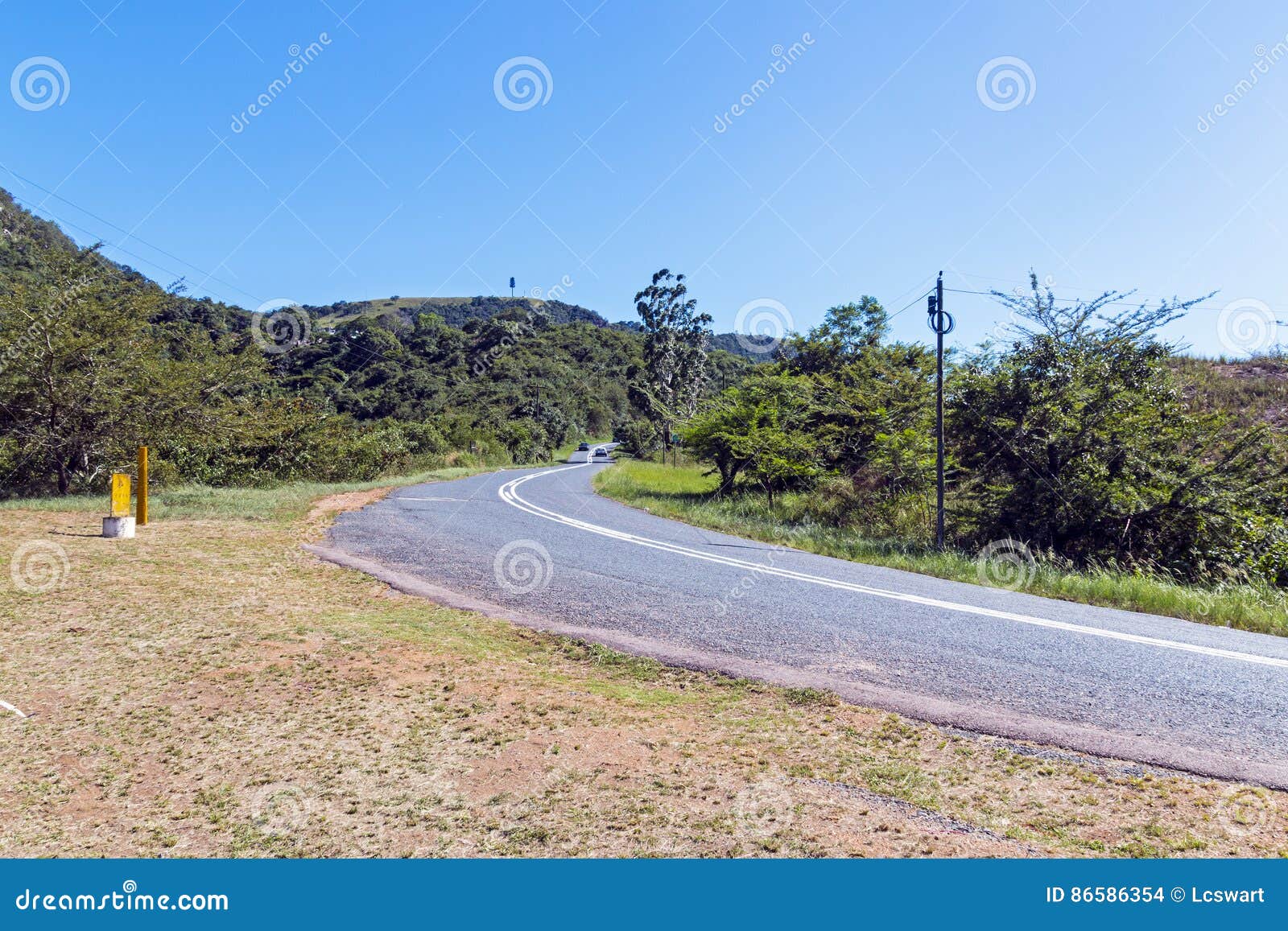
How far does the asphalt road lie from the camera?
3.95 meters

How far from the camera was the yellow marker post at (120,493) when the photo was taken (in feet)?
31.0

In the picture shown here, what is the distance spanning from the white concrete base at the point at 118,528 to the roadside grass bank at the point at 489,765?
412 cm

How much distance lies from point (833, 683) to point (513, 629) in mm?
2848

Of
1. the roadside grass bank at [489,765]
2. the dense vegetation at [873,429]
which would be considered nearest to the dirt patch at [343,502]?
the dense vegetation at [873,429]

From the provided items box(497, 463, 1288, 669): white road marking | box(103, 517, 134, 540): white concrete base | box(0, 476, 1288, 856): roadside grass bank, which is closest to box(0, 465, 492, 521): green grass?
box(103, 517, 134, 540): white concrete base

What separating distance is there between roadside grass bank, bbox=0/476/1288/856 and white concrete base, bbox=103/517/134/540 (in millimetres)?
4120

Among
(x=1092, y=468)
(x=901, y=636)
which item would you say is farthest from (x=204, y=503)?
(x=1092, y=468)

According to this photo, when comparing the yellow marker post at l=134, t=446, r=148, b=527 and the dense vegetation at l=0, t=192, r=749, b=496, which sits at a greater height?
the dense vegetation at l=0, t=192, r=749, b=496

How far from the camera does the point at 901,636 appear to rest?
5.88 meters

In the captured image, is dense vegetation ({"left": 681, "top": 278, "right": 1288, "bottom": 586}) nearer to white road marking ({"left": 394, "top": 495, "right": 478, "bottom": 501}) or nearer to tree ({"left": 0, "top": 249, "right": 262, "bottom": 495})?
white road marking ({"left": 394, "top": 495, "right": 478, "bottom": 501})

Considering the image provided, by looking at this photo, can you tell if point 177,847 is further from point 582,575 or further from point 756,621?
point 582,575

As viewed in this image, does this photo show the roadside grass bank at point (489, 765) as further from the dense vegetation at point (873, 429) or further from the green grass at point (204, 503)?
A: the dense vegetation at point (873, 429)

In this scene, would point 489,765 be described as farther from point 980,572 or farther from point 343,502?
point 343,502

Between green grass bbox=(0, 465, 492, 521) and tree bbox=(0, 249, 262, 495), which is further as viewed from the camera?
tree bbox=(0, 249, 262, 495)
